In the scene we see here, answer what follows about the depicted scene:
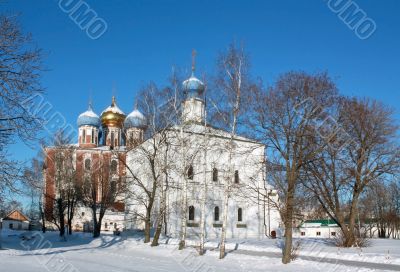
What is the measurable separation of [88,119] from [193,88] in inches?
1370

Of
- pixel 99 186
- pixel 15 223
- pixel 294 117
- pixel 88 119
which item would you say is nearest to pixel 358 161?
pixel 294 117

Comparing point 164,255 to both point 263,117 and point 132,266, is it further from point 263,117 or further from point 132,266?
point 263,117

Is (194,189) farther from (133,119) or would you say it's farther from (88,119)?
(88,119)

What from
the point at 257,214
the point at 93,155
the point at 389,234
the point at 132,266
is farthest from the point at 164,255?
the point at 389,234

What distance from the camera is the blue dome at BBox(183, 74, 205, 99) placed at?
2456 cm

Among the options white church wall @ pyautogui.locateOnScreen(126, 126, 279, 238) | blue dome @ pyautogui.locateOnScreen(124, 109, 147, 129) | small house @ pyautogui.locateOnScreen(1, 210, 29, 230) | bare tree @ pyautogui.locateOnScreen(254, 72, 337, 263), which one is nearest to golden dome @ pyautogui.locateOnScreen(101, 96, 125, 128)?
blue dome @ pyautogui.locateOnScreen(124, 109, 147, 129)

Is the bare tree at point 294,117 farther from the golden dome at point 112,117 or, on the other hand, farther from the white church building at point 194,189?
the golden dome at point 112,117

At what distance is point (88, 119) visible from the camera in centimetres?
6009

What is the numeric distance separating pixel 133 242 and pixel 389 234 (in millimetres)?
44751

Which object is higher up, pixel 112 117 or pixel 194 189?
pixel 112 117

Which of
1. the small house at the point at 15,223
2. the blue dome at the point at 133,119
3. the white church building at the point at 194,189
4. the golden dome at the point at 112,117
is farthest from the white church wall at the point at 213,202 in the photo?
the small house at the point at 15,223

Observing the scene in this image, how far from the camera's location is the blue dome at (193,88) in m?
24.6

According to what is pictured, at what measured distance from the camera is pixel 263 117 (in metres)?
18.6

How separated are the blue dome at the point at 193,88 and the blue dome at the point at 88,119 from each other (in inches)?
1341
